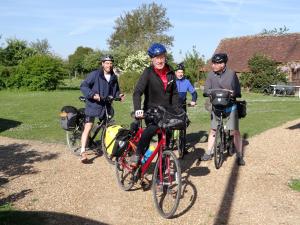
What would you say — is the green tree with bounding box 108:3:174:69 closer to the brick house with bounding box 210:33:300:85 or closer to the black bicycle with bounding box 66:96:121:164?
the brick house with bounding box 210:33:300:85

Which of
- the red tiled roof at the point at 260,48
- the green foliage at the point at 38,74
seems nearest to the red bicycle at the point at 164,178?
the green foliage at the point at 38,74

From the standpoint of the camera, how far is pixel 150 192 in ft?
20.2

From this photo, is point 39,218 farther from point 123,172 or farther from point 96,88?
point 96,88

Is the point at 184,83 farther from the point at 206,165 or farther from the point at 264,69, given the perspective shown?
the point at 264,69

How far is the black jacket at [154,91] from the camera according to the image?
18.9 feet

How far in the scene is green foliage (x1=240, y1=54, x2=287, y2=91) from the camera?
3519 cm

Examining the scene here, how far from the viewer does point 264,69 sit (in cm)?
3559

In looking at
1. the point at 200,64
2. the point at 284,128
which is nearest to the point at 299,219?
the point at 284,128

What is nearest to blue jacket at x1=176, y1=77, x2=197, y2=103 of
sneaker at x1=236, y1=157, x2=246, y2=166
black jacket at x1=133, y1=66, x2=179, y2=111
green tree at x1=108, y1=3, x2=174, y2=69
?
sneaker at x1=236, y1=157, x2=246, y2=166

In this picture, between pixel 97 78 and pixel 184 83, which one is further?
pixel 184 83

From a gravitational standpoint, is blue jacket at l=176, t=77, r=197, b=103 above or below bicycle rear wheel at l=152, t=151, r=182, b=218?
above

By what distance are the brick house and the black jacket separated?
3238cm

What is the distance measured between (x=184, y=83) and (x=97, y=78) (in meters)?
1.88

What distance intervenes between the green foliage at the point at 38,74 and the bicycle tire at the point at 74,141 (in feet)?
89.7
